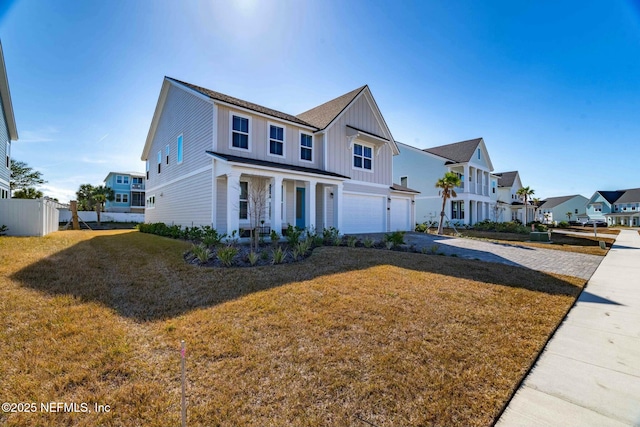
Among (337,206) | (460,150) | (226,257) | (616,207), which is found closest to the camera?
(226,257)

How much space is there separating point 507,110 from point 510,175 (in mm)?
33376

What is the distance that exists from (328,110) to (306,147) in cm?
419

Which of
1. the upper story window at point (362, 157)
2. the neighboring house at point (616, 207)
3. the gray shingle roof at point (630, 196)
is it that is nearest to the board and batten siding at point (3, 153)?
the upper story window at point (362, 157)

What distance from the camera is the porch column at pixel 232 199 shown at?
36.8ft

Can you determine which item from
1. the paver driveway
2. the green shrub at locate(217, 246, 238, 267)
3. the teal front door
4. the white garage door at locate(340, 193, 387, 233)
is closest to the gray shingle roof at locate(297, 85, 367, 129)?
the teal front door

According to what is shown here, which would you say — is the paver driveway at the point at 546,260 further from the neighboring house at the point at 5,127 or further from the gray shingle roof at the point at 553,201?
the gray shingle roof at the point at 553,201

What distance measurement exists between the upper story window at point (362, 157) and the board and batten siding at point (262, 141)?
3022mm

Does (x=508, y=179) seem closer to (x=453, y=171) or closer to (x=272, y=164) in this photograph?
(x=453, y=171)

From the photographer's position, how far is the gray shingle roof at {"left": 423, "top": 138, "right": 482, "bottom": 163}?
29500mm

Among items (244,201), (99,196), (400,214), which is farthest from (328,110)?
(99,196)

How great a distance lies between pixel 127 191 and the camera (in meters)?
45.4

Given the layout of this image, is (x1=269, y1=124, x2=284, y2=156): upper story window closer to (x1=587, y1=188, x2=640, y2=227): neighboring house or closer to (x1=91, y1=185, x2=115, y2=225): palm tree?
(x1=91, y1=185, x2=115, y2=225): palm tree

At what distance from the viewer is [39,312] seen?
4297 mm

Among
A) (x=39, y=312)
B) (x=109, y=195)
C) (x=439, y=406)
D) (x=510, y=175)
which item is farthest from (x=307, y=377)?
(x=510, y=175)
